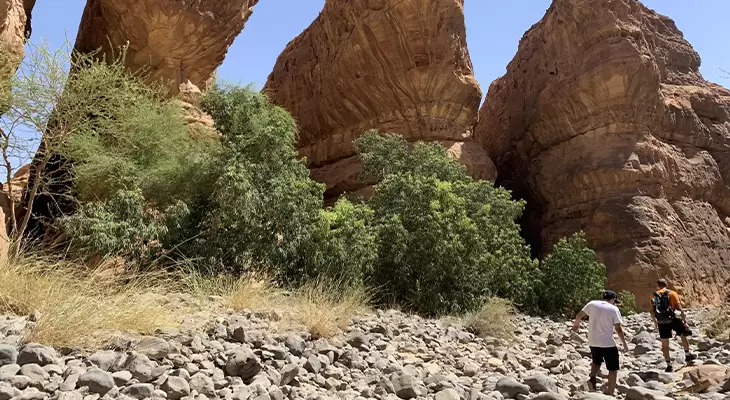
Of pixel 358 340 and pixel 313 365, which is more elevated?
pixel 358 340

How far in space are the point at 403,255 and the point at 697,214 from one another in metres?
16.1

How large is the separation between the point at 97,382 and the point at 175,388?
1.73 ft

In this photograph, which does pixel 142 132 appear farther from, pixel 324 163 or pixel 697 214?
pixel 697 214

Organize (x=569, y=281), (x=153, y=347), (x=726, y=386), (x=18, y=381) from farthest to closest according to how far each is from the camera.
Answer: (x=569, y=281), (x=726, y=386), (x=153, y=347), (x=18, y=381)

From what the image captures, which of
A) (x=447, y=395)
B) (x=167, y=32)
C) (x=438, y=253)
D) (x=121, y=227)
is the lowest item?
(x=447, y=395)

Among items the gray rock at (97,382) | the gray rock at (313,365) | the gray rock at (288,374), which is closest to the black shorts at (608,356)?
the gray rock at (313,365)

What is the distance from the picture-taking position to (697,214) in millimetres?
21922

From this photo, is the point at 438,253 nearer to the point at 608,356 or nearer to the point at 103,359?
the point at 608,356

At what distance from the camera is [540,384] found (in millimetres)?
5945

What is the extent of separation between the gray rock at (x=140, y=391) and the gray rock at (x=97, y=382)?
130 millimetres

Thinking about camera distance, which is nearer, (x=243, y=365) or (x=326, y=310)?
(x=243, y=365)

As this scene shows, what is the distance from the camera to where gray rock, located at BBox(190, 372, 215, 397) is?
14.0 ft

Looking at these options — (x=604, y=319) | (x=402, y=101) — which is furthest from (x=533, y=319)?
(x=402, y=101)

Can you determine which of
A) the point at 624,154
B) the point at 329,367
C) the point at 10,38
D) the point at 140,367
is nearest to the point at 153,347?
the point at 140,367
